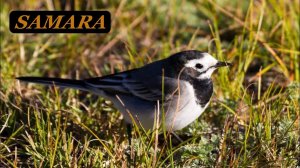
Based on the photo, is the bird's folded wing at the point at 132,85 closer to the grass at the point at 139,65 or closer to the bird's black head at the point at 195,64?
the bird's black head at the point at 195,64

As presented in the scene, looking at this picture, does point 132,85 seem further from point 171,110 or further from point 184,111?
point 184,111

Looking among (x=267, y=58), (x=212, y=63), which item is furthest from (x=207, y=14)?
(x=212, y=63)

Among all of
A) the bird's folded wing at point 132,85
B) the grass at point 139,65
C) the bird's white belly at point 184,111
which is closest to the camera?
the grass at point 139,65

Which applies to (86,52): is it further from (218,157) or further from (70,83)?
(218,157)

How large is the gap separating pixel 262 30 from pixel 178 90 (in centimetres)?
185

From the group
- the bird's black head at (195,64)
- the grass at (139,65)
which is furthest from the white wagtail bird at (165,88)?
the grass at (139,65)

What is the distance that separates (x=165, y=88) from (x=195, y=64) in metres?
0.30

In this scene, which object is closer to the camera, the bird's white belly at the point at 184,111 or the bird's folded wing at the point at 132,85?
the bird's white belly at the point at 184,111

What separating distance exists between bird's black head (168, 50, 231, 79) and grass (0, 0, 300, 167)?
323 millimetres

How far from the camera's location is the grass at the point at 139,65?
440cm

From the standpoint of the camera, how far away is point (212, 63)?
195 inches

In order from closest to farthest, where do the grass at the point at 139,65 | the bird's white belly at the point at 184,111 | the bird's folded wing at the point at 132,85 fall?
the grass at the point at 139,65 → the bird's white belly at the point at 184,111 → the bird's folded wing at the point at 132,85

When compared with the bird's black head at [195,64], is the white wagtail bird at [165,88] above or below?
below

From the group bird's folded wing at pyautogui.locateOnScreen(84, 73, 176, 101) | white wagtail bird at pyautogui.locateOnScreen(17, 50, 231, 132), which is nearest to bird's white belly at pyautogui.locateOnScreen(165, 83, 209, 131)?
white wagtail bird at pyautogui.locateOnScreen(17, 50, 231, 132)
